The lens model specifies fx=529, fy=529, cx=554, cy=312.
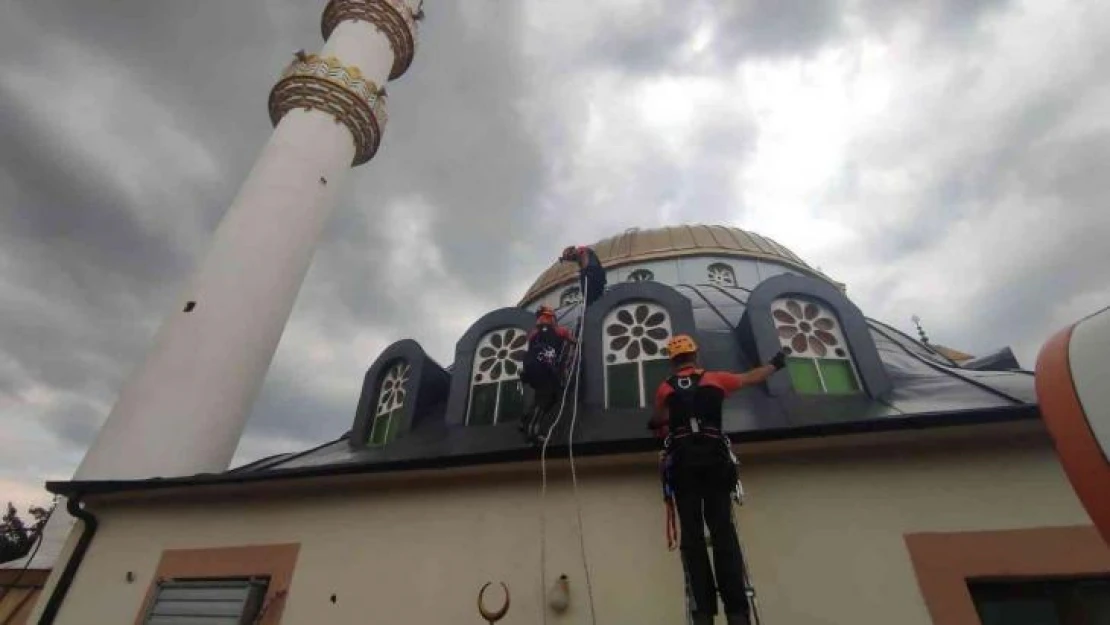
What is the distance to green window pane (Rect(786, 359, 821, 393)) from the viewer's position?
7199 mm

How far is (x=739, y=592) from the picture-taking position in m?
3.75

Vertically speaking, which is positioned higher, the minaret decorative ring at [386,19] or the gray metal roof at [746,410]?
the minaret decorative ring at [386,19]

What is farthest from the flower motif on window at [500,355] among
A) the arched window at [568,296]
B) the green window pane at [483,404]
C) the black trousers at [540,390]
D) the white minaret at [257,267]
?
the arched window at [568,296]

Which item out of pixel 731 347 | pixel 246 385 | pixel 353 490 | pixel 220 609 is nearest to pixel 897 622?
pixel 731 347

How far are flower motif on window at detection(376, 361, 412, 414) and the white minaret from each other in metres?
3.05

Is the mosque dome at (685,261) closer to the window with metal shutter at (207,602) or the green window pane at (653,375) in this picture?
the green window pane at (653,375)

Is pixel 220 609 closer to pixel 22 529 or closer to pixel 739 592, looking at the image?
pixel 739 592

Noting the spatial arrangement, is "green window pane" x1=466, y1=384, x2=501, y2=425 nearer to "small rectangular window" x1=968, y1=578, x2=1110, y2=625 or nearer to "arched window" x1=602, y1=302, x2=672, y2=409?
"arched window" x1=602, y1=302, x2=672, y2=409

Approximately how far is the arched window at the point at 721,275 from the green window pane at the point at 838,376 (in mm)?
10703

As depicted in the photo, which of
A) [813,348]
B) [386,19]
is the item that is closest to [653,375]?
[813,348]

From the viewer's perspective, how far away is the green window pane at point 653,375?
7.39 meters

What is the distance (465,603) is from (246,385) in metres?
7.67

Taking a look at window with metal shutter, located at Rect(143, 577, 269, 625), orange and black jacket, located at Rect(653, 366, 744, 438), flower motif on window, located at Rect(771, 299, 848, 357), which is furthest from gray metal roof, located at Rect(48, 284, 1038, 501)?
window with metal shutter, located at Rect(143, 577, 269, 625)

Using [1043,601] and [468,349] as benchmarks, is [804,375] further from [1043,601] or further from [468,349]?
[468,349]
